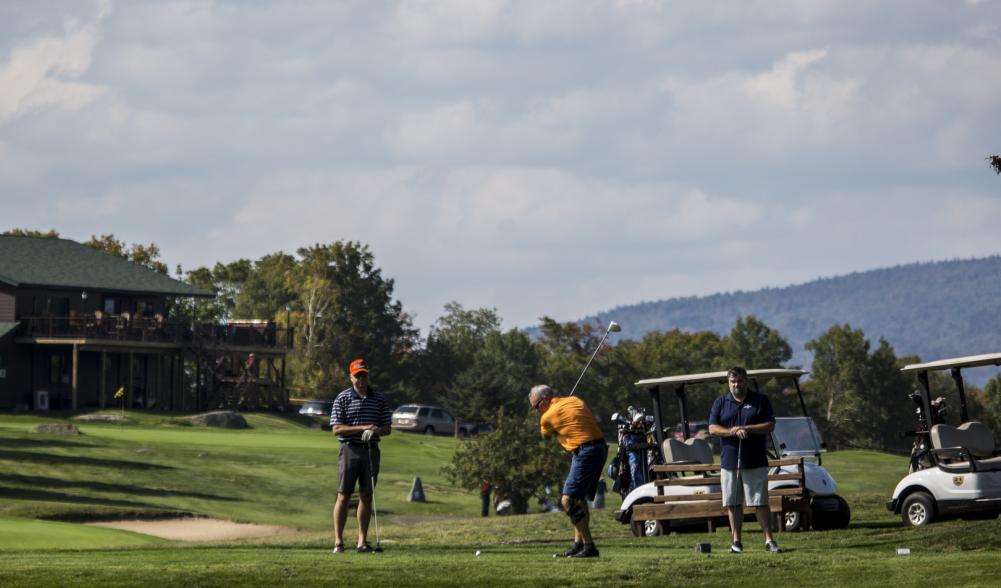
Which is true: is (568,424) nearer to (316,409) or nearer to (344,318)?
(316,409)

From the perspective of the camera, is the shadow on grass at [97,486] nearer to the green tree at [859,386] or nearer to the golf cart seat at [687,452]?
the golf cart seat at [687,452]

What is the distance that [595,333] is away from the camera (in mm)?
115875

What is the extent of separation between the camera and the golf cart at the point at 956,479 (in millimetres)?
21906

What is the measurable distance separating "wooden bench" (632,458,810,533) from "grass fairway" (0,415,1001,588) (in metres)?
0.50

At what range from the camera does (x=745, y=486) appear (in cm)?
1780

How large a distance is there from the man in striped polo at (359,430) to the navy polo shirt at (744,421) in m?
3.65

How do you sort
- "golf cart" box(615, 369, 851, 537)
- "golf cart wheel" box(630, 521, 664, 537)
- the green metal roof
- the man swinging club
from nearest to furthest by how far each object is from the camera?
the man swinging club < "golf cart" box(615, 369, 851, 537) < "golf cart wheel" box(630, 521, 664, 537) < the green metal roof

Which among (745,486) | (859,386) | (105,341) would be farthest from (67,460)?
(859,386)

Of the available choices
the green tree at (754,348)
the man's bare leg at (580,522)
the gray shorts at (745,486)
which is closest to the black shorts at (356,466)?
the man's bare leg at (580,522)

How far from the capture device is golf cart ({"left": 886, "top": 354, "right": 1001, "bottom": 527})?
21906mm

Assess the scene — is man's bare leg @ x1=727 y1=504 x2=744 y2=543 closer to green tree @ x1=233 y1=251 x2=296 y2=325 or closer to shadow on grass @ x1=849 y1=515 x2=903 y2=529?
shadow on grass @ x1=849 y1=515 x2=903 y2=529

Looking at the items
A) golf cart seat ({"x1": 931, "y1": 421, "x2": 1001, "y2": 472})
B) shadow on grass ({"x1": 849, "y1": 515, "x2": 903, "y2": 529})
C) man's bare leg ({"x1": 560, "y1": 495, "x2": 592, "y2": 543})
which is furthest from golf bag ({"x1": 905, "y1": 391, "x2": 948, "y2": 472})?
man's bare leg ({"x1": 560, "y1": 495, "x2": 592, "y2": 543})

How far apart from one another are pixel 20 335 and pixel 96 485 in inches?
1317

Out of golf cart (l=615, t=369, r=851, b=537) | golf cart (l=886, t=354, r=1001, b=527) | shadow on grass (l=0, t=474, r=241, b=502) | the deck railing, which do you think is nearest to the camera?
golf cart (l=886, t=354, r=1001, b=527)
